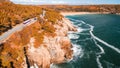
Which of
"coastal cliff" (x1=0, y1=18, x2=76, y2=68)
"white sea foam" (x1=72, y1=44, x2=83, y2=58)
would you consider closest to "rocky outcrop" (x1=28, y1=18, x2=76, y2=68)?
"coastal cliff" (x1=0, y1=18, x2=76, y2=68)

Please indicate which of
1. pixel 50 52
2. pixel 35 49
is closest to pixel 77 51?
pixel 50 52

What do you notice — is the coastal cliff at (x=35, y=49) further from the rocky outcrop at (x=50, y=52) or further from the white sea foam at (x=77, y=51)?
the white sea foam at (x=77, y=51)

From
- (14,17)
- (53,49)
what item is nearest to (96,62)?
(53,49)

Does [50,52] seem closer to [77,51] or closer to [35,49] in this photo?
[35,49]

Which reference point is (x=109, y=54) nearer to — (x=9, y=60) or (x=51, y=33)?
(x=51, y=33)

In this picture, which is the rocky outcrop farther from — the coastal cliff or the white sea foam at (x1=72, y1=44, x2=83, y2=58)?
the white sea foam at (x1=72, y1=44, x2=83, y2=58)

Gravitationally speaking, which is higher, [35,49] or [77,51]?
[35,49]

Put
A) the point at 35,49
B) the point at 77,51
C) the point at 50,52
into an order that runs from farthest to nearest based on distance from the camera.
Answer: the point at 77,51
the point at 50,52
the point at 35,49

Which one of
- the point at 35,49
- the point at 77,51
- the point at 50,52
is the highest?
the point at 35,49

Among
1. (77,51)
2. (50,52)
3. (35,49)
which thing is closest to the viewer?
(35,49)
